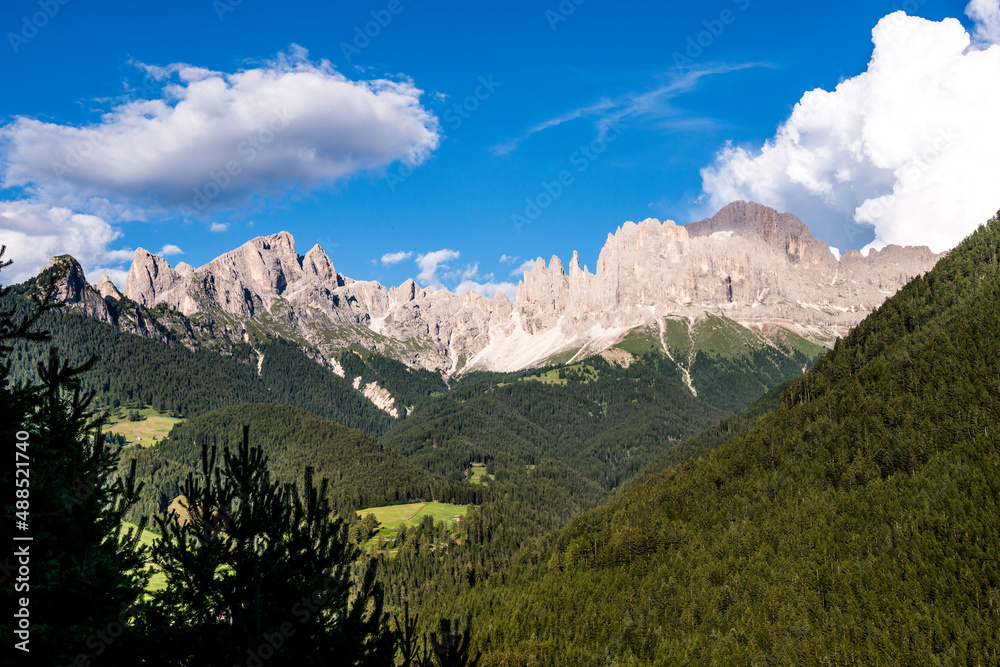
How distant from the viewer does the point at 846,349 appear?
190500 millimetres

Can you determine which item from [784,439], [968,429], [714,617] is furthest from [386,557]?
[968,429]

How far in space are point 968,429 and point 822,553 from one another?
4737cm

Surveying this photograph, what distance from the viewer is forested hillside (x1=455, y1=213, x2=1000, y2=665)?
101062mm

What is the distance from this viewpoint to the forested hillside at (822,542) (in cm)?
10106

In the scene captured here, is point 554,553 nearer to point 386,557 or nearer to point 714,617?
point 714,617

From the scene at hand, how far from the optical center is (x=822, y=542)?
12000 centimetres
